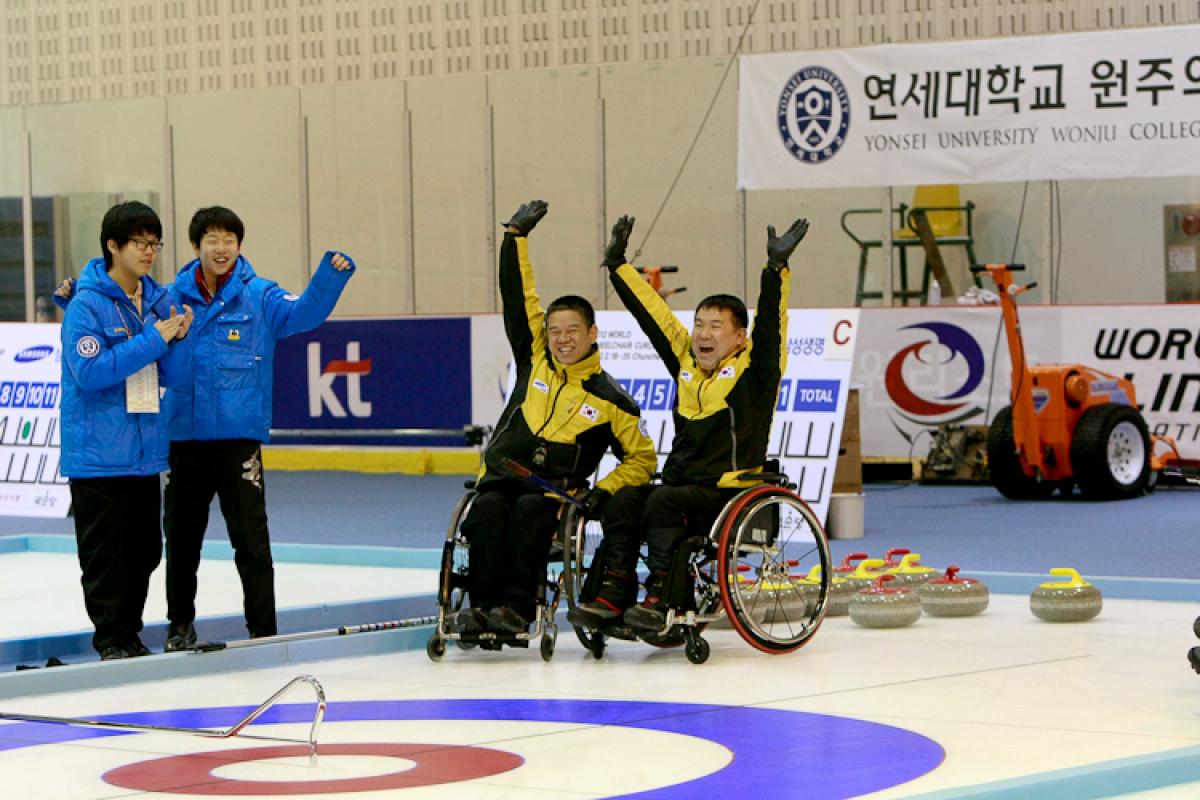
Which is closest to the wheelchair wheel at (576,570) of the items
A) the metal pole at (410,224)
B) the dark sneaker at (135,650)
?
the dark sneaker at (135,650)

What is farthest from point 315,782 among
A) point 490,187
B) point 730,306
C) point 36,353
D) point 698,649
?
point 490,187

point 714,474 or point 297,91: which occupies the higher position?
point 297,91

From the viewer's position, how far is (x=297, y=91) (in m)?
15.4

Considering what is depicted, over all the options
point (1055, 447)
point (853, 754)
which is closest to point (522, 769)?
point (853, 754)

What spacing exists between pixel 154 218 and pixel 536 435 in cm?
137

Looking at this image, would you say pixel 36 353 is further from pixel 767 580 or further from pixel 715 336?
pixel 767 580

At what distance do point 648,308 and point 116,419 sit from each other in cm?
173

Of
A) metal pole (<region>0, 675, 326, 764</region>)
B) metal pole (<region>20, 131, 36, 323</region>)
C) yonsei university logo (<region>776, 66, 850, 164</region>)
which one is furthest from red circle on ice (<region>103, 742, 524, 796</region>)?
metal pole (<region>20, 131, 36, 323</region>)

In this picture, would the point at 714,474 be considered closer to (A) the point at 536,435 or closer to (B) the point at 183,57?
(A) the point at 536,435

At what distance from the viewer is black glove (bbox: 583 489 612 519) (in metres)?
6.07

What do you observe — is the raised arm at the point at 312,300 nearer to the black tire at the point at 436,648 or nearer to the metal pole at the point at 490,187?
the black tire at the point at 436,648

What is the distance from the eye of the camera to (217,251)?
5.99 meters

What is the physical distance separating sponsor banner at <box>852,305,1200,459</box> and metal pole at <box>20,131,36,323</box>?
686 centimetres

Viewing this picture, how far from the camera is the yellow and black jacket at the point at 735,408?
6160 millimetres
